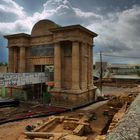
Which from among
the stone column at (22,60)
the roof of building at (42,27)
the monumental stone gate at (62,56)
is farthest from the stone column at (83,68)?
the stone column at (22,60)

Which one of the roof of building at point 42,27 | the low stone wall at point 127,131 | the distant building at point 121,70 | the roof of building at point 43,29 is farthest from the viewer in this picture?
the distant building at point 121,70

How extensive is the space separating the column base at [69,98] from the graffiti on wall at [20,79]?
219cm

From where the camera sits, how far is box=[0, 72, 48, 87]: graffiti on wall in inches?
752

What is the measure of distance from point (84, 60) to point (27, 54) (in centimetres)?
790

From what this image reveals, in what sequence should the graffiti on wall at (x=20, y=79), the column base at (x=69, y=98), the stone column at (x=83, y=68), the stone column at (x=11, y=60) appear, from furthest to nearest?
1. the stone column at (x=11, y=60)
2. the stone column at (x=83, y=68)
3. the column base at (x=69, y=98)
4. the graffiti on wall at (x=20, y=79)

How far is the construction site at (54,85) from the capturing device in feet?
53.0

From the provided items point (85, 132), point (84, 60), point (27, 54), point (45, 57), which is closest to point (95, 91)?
point (84, 60)

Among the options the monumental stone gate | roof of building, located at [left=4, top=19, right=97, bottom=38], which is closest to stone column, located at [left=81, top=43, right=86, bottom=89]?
the monumental stone gate

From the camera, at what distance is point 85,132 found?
41.8 feet

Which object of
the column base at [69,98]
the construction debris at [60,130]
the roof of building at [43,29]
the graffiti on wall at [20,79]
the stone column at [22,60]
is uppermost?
the roof of building at [43,29]

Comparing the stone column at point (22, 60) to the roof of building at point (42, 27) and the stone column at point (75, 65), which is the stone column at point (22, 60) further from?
the stone column at point (75, 65)

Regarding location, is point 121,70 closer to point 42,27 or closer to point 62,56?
point 42,27

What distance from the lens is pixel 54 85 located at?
23.0m

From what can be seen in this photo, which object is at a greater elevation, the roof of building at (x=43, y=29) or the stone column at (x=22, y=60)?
the roof of building at (x=43, y=29)
